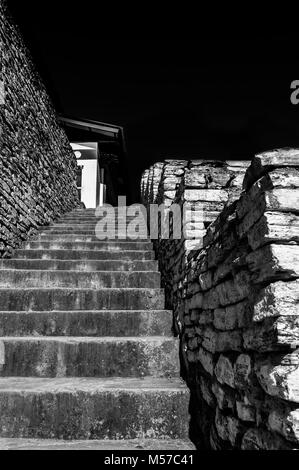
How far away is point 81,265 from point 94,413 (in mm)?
2540

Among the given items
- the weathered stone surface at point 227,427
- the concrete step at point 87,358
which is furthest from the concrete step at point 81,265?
the weathered stone surface at point 227,427

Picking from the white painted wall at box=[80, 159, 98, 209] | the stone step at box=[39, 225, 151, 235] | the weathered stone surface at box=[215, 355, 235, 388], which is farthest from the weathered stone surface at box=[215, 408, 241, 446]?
the white painted wall at box=[80, 159, 98, 209]

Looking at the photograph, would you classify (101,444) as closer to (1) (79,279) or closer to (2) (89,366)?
(2) (89,366)

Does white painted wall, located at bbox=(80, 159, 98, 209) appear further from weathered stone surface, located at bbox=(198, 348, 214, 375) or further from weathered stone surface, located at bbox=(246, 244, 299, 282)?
weathered stone surface, located at bbox=(246, 244, 299, 282)

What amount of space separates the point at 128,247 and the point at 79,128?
9502 mm

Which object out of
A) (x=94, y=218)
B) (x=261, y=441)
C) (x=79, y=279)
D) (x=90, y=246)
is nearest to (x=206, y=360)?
(x=261, y=441)

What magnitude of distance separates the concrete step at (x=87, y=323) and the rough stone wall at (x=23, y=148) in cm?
193

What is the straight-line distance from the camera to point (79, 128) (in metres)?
13.7

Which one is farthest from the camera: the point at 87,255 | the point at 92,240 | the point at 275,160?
the point at 92,240

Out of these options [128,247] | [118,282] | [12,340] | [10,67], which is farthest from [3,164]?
[12,340]

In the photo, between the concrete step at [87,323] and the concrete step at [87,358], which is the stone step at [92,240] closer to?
the concrete step at [87,323]

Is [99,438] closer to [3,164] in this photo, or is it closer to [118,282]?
[118,282]

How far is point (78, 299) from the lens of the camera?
3705 mm

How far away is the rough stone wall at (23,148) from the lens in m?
5.34
